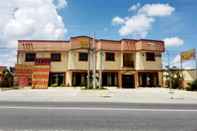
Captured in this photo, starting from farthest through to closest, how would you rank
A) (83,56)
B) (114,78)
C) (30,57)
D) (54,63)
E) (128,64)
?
(128,64) < (114,78) < (54,63) < (30,57) < (83,56)

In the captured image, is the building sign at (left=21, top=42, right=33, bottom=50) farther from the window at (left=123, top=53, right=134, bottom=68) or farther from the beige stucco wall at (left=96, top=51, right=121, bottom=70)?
the window at (left=123, top=53, right=134, bottom=68)

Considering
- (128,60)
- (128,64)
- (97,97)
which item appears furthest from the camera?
(128,60)

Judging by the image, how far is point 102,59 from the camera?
5222 centimetres

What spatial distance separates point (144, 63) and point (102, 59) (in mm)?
6557

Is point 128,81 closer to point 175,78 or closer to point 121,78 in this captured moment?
point 121,78

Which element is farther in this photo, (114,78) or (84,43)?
(114,78)

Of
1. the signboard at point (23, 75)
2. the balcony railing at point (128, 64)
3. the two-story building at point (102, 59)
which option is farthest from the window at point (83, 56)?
the signboard at point (23, 75)

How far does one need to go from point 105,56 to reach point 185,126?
42.7m

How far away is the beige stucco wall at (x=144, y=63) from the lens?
52.7 metres

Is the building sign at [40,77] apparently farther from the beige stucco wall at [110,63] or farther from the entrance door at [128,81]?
the entrance door at [128,81]

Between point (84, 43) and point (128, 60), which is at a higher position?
point (84, 43)

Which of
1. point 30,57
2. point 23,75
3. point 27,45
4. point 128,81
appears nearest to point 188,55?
point 128,81

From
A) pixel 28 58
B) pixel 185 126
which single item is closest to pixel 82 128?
pixel 185 126

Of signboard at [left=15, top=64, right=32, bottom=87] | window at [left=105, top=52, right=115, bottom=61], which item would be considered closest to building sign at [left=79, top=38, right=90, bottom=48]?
window at [left=105, top=52, right=115, bottom=61]
